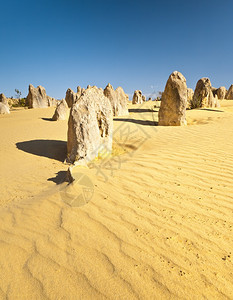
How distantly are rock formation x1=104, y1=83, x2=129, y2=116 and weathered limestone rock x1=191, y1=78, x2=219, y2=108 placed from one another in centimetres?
617

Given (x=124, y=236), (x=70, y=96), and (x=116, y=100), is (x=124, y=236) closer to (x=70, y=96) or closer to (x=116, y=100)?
(x=116, y=100)

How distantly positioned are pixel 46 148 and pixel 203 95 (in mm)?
13768

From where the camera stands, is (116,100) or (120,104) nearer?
(116,100)

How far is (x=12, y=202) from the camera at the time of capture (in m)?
2.61

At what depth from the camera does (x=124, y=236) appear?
1689mm

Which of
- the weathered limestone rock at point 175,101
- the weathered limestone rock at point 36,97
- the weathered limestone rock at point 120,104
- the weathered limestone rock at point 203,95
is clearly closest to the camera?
the weathered limestone rock at point 175,101

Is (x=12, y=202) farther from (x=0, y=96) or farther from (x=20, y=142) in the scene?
(x=0, y=96)

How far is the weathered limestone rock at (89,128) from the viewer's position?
4434mm

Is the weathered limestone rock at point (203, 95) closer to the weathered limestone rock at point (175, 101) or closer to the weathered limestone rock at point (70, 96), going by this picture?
the weathered limestone rock at point (175, 101)

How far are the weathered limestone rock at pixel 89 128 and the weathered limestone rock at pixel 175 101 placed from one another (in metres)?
4.64

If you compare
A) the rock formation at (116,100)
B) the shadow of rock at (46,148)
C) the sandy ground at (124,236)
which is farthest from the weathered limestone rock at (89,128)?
the rock formation at (116,100)

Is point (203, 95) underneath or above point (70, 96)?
underneath

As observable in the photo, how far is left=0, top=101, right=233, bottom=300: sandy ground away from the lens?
1.26m

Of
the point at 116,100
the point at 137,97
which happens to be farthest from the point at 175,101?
the point at 137,97
